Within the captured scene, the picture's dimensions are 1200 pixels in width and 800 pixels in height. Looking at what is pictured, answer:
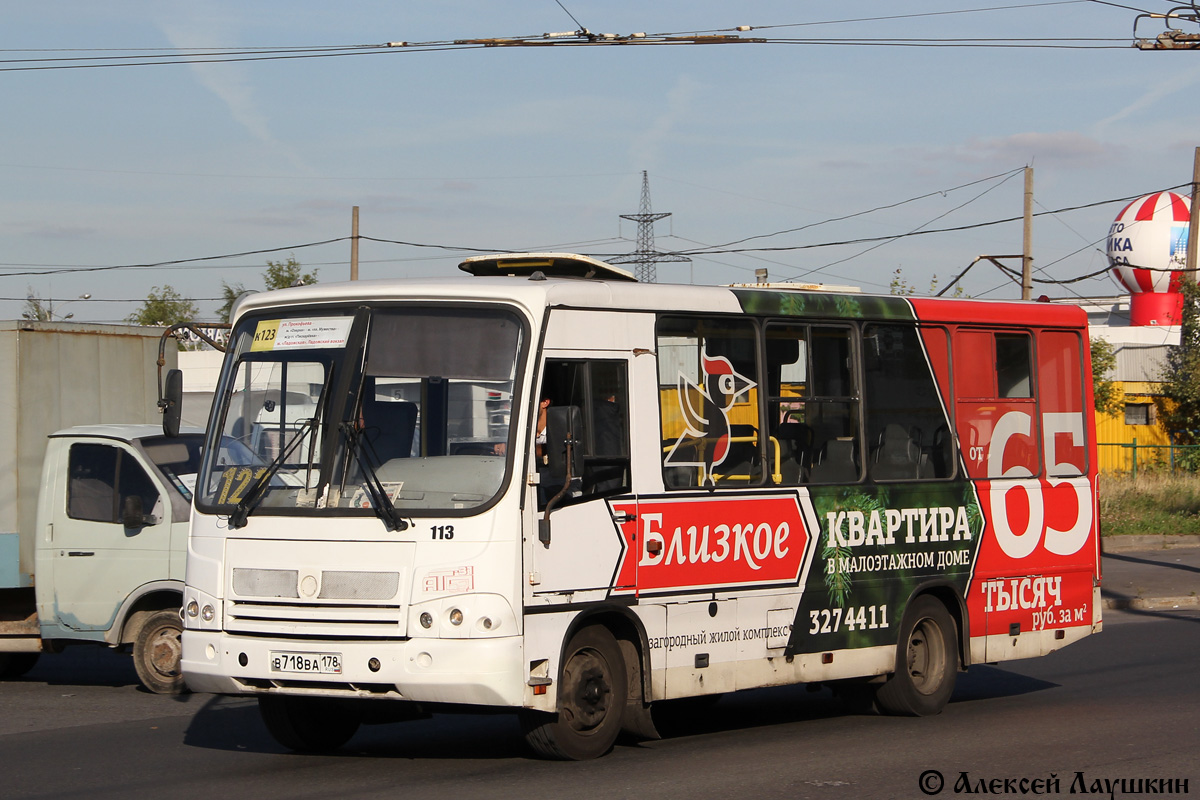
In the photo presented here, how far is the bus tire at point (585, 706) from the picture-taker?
8.05 metres

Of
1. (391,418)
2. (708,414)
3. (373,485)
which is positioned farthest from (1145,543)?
(373,485)

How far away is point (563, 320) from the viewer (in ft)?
27.0

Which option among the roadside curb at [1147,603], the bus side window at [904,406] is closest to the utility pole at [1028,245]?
the roadside curb at [1147,603]

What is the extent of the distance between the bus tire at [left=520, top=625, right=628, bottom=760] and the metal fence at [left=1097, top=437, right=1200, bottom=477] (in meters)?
30.6

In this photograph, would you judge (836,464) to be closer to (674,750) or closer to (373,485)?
(674,750)

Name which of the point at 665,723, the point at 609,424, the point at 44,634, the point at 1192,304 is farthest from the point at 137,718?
the point at 1192,304

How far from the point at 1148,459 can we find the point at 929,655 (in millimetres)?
33924

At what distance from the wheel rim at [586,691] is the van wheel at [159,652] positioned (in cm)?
486

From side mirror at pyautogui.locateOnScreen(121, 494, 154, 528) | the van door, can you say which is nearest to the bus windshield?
side mirror at pyautogui.locateOnScreen(121, 494, 154, 528)

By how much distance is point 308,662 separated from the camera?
25.2ft

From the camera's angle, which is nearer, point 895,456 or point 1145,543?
point 895,456

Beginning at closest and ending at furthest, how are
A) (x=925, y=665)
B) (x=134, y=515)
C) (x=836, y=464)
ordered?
(x=836, y=464)
(x=925, y=665)
(x=134, y=515)

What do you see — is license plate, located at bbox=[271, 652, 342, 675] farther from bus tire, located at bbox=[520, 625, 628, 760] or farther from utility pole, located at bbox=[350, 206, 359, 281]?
utility pole, located at bbox=[350, 206, 359, 281]

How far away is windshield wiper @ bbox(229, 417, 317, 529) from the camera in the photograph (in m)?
8.07
